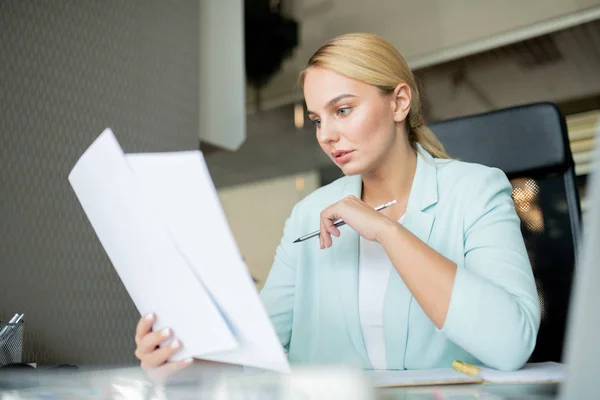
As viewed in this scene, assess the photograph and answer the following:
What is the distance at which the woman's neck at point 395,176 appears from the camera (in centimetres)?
122

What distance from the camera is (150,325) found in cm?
68

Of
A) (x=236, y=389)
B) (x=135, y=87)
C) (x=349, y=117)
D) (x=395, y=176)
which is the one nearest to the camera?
(x=236, y=389)

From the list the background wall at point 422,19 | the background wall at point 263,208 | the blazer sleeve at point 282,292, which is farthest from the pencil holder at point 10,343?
the background wall at point 263,208

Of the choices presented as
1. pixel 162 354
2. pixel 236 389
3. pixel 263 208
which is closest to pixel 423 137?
pixel 162 354

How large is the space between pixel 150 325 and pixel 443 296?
1.37 ft

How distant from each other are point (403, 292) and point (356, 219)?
21cm

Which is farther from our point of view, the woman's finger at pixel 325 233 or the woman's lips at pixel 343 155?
the woman's lips at pixel 343 155

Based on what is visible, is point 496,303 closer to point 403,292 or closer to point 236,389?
point 403,292

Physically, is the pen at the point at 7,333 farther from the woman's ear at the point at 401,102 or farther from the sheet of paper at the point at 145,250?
the woman's ear at the point at 401,102

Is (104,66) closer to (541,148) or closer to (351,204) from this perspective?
(351,204)

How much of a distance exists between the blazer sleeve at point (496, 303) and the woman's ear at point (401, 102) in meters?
0.38

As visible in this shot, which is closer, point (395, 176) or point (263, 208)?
point (395, 176)

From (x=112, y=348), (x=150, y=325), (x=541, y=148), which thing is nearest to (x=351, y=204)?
(x=150, y=325)

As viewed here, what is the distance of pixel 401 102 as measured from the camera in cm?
121
